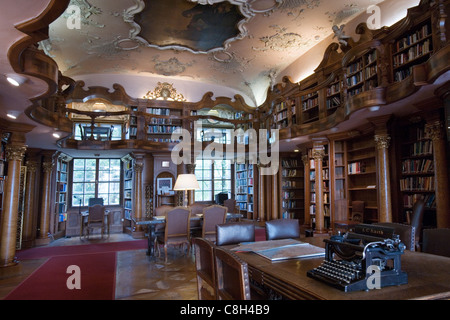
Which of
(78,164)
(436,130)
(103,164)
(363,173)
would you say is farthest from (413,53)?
(78,164)

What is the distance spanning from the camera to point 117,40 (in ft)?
24.3

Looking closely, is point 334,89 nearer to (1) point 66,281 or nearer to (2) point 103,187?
(1) point 66,281

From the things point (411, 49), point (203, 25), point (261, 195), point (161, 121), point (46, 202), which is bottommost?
point (46, 202)

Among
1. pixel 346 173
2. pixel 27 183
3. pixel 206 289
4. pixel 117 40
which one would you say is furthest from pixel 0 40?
pixel 346 173

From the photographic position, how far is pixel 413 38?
490 cm

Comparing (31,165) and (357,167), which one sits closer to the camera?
(357,167)

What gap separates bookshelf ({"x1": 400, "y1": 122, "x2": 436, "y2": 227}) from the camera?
16.0 feet

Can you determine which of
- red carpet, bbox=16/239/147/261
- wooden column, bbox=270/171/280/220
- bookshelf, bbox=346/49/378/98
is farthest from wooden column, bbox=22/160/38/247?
bookshelf, bbox=346/49/378/98

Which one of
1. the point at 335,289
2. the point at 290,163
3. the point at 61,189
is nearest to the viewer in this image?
the point at 335,289

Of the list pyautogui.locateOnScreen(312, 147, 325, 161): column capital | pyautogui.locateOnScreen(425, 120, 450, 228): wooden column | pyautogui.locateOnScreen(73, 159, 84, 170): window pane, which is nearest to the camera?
pyautogui.locateOnScreen(425, 120, 450, 228): wooden column

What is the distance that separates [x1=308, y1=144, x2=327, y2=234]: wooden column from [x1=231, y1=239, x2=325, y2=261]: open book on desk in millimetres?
4790

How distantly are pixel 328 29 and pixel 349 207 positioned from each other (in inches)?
169

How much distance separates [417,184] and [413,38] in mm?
2482

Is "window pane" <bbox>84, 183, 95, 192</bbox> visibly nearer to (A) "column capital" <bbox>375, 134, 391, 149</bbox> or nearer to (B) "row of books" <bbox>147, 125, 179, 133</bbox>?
(B) "row of books" <bbox>147, 125, 179, 133</bbox>
